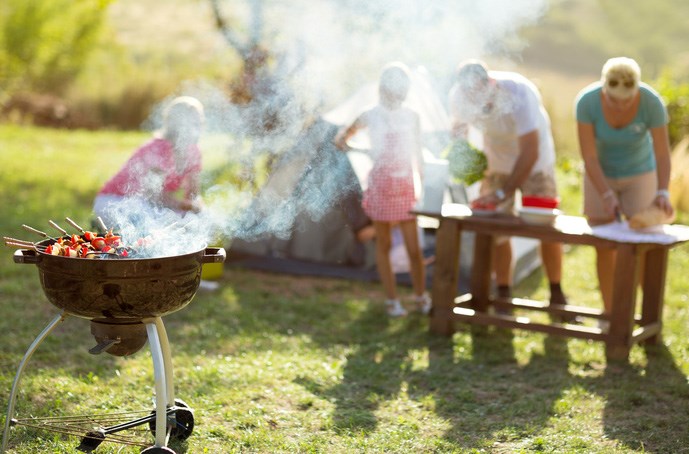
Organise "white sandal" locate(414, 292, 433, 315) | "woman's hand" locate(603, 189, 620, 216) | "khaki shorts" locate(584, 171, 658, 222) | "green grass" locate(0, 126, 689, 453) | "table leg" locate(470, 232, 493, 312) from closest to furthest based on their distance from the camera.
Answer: "green grass" locate(0, 126, 689, 453), "woman's hand" locate(603, 189, 620, 216), "khaki shorts" locate(584, 171, 658, 222), "table leg" locate(470, 232, 493, 312), "white sandal" locate(414, 292, 433, 315)

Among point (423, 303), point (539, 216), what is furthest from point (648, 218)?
point (423, 303)

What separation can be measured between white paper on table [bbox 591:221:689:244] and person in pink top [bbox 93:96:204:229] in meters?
2.09

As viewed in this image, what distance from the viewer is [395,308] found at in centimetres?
500

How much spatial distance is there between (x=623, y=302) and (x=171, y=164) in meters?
2.45

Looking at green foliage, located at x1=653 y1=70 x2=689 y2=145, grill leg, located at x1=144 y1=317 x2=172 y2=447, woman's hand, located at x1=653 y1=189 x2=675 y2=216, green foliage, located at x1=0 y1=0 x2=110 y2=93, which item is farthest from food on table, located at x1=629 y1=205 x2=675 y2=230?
green foliage, located at x1=0 y1=0 x2=110 y2=93

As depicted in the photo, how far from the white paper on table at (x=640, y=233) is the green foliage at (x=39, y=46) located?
11814 millimetres

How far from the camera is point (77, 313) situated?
267cm

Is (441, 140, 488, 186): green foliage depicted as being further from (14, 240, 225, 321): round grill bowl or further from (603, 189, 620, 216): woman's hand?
(14, 240, 225, 321): round grill bowl

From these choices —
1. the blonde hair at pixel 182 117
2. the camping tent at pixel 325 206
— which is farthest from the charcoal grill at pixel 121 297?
the camping tent at pixel 325 206

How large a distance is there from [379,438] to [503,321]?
145 cm

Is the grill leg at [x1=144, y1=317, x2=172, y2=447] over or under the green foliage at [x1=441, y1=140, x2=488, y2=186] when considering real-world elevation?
under

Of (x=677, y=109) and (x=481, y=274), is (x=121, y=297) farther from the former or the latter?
(x=677, y=109)

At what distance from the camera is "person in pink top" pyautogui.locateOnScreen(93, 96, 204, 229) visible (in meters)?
4.60

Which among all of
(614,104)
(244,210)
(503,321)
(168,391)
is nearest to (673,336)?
(503,321)
